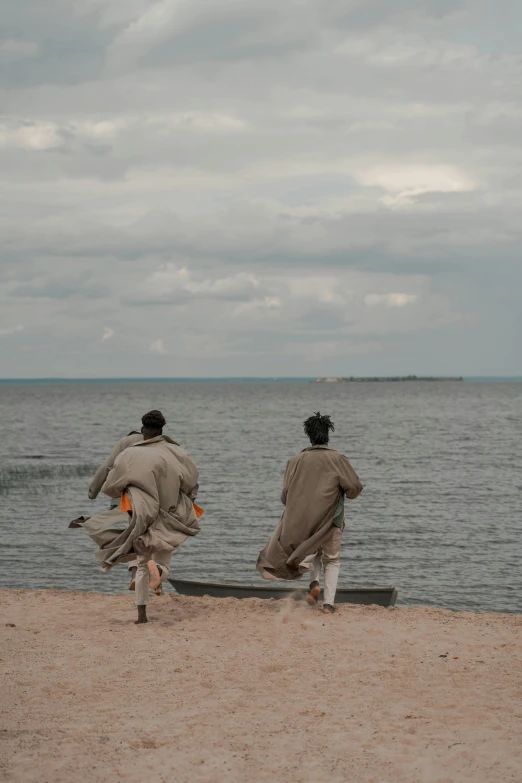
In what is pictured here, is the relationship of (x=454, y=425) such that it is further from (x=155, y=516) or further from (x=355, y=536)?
(x=155, y=516)

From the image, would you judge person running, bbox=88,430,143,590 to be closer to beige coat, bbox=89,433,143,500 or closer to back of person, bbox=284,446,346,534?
beige coat, bbox=89,433,143,500

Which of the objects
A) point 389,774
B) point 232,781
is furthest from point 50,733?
point 389,774

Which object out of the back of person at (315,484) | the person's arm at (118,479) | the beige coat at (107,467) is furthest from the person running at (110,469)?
the back of person at (315,484)

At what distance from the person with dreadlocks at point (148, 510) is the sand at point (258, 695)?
74cm

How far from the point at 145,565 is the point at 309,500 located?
1971mm

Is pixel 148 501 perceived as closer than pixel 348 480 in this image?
Yes

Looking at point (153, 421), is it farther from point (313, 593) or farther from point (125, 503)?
point (313, 593)

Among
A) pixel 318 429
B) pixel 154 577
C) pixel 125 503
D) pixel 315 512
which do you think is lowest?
pixel 154 577

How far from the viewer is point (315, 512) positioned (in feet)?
34.0

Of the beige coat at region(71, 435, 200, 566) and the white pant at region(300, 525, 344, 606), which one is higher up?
the beige coat at region(71, 435, 200, 566)

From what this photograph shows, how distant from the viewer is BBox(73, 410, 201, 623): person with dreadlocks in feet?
31.6

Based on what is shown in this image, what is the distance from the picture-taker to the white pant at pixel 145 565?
381 inches

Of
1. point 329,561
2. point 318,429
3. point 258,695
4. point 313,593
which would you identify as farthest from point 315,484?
point 258,695

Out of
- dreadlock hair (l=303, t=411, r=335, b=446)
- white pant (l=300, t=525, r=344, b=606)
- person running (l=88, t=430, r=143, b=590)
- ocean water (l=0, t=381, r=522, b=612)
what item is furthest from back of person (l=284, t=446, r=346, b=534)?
ocean water (l=0, t=381, r=522, b=612)
